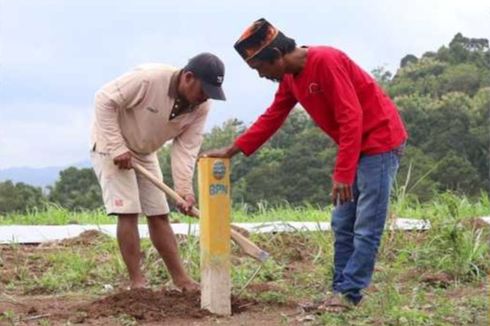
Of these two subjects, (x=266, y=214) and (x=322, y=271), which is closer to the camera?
(x=322, y=271)

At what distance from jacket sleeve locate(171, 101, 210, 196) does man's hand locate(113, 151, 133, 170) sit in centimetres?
30

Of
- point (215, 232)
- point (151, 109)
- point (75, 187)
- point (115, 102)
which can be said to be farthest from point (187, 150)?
point (75, 187)

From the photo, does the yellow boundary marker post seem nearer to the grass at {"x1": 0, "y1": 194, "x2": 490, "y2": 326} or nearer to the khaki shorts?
the grass at {"x1": 0, "y1": 194, "x2": 490, "y2": 326}

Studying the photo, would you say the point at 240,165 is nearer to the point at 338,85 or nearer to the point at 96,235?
the point at 96,235

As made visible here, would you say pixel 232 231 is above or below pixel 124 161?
below

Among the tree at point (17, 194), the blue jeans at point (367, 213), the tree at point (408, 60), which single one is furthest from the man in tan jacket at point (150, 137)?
the tree at point (408, 60)

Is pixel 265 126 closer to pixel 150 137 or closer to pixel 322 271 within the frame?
pixel 150 137

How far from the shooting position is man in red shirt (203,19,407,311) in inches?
161

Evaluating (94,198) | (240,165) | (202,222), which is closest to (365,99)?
(202,222)

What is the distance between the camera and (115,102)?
4859 mm

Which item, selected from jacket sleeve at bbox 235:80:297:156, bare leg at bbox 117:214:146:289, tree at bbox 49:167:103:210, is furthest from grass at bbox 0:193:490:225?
tree at bbox 49:167:103:210

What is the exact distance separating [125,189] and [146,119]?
41cm

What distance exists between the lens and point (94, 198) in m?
18.7

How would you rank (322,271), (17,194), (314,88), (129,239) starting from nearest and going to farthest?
(314,88) → (129,239) → (322,271) → (17,194)
